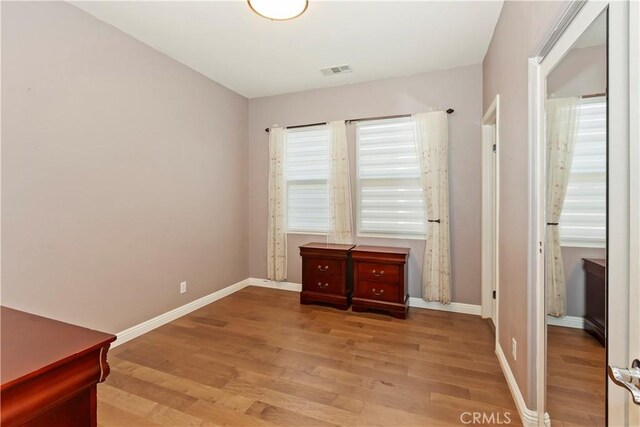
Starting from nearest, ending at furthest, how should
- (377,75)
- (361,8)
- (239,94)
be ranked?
(361,8) < (377,75) < (239,94)

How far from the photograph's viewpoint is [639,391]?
0.58 metres

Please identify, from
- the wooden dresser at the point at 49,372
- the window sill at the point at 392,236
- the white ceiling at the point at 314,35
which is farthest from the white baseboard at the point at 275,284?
the wooden dresser at the point at 49,372

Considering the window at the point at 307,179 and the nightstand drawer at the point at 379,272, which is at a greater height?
the window at the point at 307,179

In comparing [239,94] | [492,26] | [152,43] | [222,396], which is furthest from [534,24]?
[239,94]

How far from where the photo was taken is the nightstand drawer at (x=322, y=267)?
342 centimetres

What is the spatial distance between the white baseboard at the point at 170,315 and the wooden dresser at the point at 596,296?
3202 mm

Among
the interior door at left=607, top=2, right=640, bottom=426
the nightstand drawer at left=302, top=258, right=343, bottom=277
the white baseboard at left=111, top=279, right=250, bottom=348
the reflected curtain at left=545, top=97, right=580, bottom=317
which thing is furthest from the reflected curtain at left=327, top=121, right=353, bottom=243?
the interior door at left=607, top=2, right=640, bottom=426

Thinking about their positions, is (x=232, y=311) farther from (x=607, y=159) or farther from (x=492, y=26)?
(x=492, y=26)

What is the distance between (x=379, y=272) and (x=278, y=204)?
1.69 meters

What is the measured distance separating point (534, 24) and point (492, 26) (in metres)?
1.25

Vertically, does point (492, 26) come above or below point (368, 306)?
above

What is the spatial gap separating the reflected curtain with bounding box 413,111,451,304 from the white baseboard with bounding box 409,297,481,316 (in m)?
0.11

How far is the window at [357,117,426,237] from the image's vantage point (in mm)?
3391

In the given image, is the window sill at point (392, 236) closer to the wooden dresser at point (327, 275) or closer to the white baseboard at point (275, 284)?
the wooden dresser at point (327, 275)
